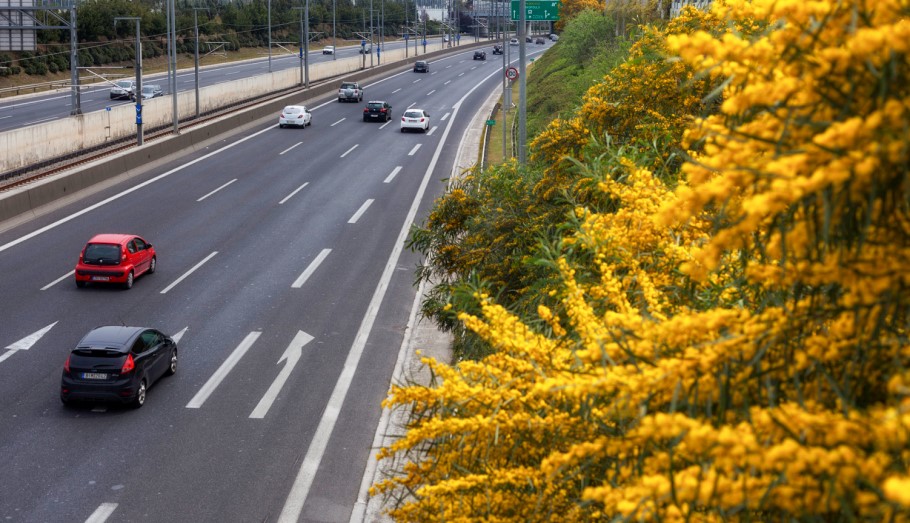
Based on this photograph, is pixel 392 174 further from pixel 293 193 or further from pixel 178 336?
pixel 178 336

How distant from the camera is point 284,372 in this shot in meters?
20.0

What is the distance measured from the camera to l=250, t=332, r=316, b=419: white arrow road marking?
18141mm

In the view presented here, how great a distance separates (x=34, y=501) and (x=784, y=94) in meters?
13.4

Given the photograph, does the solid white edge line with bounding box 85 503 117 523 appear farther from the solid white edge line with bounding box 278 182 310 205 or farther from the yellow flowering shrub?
the solid white edge line with bounding box 278 182 310 205

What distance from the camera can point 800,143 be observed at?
3959 millimetres

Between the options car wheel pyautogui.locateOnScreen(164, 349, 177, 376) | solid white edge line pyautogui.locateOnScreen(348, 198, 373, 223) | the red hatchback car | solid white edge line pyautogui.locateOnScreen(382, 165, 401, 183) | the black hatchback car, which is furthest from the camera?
solid white edge line pyautogui.locateOnScreen(382, 165, 401, 183)

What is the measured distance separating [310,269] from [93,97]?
160ft

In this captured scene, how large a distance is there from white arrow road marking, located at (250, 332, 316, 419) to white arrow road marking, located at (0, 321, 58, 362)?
5306 mm

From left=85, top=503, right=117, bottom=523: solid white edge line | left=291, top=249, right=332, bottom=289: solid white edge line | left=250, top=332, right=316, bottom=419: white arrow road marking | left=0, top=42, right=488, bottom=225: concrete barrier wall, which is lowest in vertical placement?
left=85, top=503, right=117, bottom=523: solid white edge line

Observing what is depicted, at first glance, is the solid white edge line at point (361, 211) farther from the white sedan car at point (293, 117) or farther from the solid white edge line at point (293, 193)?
the white sedan car at point (293, 117)

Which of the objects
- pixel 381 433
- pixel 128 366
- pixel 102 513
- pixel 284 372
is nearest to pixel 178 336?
pixel 284 372

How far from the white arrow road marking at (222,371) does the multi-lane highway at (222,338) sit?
51 millimetres

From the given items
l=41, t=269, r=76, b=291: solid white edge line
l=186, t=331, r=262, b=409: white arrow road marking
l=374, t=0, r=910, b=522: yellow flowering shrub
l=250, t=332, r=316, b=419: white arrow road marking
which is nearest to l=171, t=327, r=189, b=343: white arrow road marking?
l=186, t=331, r=262, b=409: white arrow road marking

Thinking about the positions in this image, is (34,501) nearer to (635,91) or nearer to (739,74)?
(635,91)
